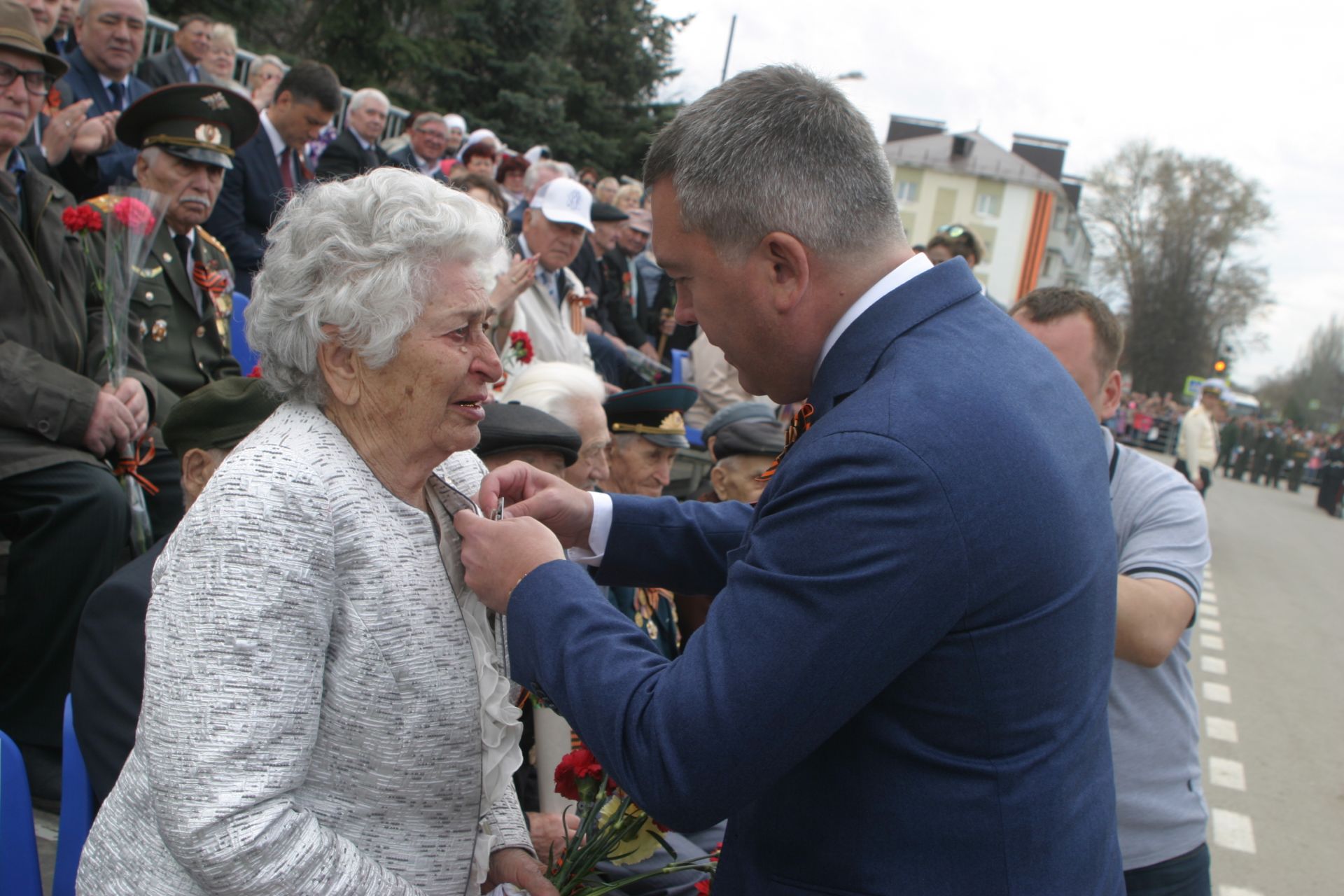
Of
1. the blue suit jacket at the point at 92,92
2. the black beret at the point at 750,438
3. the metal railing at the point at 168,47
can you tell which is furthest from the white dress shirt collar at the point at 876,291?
the metal railing at the point at 168,47

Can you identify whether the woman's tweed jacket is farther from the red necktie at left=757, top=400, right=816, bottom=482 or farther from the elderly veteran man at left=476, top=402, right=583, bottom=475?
the elderly veteran man at left=476, top=402, right=583, bottom=475

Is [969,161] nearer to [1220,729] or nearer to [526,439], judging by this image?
[1220,729]

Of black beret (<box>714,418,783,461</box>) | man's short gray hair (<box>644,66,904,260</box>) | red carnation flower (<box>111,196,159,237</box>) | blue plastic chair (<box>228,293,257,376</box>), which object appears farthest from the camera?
blue plastic chair (<box>228,293,257,376</box>)

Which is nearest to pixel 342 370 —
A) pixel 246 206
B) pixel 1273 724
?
pixel 246 206

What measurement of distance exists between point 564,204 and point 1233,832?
4899 mm

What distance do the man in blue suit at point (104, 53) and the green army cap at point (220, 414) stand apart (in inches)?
146

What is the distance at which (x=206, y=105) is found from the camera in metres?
4.47

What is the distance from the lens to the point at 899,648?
1.39 meters

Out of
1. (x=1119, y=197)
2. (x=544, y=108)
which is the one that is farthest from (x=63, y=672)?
(x=1119, y=197)

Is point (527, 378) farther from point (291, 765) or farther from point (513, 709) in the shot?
point (291, 765)

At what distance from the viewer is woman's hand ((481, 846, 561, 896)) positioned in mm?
2133

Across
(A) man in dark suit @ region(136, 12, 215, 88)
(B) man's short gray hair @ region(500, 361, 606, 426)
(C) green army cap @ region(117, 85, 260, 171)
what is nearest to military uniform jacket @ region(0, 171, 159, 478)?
(C) green army cap @ region(117, 85, 260, 171)

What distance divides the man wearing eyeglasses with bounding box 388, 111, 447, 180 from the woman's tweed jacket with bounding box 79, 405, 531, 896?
735cm

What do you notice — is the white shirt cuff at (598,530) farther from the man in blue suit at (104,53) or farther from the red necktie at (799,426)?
the man in blue suit at (104,53)
